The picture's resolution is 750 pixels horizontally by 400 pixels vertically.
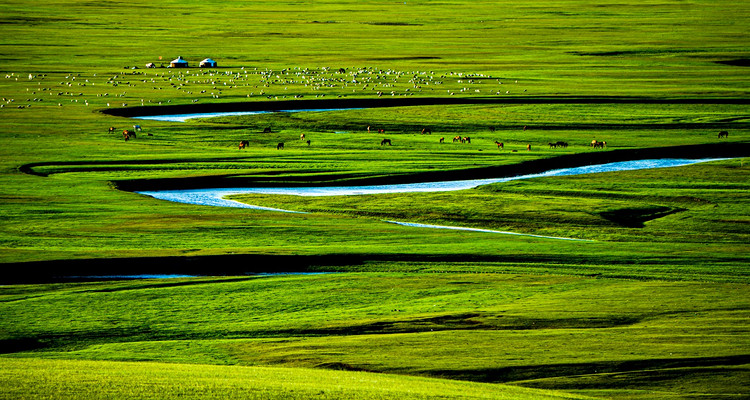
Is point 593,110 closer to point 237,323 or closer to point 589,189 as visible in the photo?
point 589,189

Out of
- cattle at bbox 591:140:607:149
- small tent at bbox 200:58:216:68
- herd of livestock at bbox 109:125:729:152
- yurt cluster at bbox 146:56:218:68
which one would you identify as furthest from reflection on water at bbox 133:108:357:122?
yurt cluster at bbox 146:56:218:68

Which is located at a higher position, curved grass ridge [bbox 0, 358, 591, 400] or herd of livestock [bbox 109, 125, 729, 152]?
herd of livestock [bbox 109, 125, 729, 152]

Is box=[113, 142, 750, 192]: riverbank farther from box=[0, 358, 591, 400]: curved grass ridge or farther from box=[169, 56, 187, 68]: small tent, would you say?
box=[169, 56, 187, 68]: small tent

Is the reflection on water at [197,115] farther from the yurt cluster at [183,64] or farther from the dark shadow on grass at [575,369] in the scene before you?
the dark shadow on grass at [575,369]

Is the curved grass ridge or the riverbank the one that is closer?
the curved grass ridge

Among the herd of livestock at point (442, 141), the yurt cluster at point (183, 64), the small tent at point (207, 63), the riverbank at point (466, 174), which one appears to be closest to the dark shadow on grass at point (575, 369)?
the riverbank at point (466, 174)

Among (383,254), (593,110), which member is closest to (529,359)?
(383,254)

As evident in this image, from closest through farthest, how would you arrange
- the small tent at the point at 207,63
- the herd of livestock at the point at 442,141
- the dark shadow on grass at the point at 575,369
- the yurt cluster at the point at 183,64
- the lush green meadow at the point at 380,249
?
the dark shadow on grass at the point at 575,369 < the lush green meadow at the point at 380,249 < the herd of livestock at the point at 442,141 < the small tent at the point at 207,63 < the yurt cluster at the point at 183,64

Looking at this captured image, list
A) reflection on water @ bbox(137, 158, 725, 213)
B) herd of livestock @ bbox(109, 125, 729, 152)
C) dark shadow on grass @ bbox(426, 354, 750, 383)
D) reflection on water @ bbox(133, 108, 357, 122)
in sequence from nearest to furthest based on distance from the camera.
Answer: dark shadow on grass @ bbox(426, 354, 750, 383) → reflection on water @ bbox(137, 158, 725, 213) → herd of livestock @ bbox(109, 125, 729, 152) → reflection on water @ bbox(133, 108, 357, 122)

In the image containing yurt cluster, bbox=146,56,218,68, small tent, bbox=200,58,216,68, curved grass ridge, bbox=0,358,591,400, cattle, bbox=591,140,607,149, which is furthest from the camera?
yurt cluster, bbox=146,56,218,68
